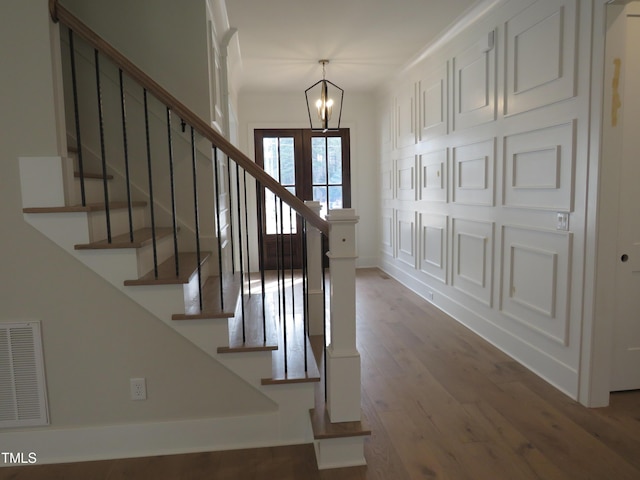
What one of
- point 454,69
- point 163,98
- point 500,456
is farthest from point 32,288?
point 454,69

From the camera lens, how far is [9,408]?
7.03ft

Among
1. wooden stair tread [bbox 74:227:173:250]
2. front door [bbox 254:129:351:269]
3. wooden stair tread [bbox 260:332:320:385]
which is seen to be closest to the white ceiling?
front door [bbox 254:129:351:269]

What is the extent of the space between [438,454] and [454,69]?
133 inches

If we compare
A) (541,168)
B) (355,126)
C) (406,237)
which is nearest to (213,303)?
(541,168)

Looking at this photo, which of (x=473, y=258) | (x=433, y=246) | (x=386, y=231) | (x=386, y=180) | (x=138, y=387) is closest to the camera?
(x=138, y=387)

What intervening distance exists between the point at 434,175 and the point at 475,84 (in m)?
1.15

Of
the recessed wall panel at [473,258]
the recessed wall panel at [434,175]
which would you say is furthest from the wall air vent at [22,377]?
the recessed wall panel at [434,175]

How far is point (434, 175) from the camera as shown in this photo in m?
4.72

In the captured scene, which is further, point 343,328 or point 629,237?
point 629,237

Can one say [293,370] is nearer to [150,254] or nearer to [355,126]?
[150,254]

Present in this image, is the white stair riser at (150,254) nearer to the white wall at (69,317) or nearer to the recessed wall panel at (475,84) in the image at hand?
the white wall at (69,317)

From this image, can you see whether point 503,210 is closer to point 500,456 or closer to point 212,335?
point 500,456

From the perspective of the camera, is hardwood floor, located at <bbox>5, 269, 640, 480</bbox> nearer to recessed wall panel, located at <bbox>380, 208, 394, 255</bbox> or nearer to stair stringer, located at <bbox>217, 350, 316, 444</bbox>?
stair stringer, located at <bbox>217, 350, 316, 444</bbox>

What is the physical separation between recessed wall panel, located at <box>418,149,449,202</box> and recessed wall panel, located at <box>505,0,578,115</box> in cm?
118
